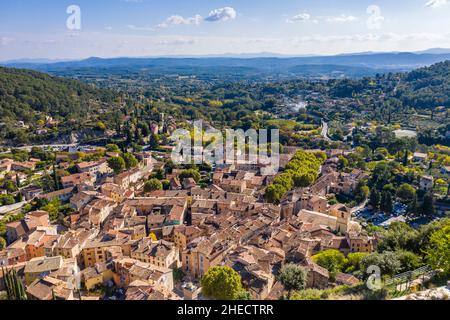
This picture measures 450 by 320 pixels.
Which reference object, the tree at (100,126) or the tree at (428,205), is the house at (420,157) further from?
the tree at (100,126)

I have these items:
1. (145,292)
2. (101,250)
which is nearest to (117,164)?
(101,250)

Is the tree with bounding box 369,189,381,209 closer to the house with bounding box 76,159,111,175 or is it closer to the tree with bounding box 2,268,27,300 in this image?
the tree with bounding box 2,268,27,300

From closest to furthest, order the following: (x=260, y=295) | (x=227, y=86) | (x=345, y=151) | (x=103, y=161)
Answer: (x=260, y=295) < (x=103, y=161) < (x=345, y=151) < (x=227, y=86)

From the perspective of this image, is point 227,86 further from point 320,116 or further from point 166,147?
point 166,147

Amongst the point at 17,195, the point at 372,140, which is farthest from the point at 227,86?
the point at 17,195


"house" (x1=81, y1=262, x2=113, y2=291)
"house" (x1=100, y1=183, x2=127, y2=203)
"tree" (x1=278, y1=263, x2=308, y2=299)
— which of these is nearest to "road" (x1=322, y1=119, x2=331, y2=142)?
"house" (x1=100, y1=183, x2=127, y2=203)

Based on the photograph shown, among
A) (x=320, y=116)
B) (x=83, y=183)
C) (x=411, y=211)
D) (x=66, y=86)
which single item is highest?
(x=66, y=86)

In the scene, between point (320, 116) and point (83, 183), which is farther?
point (320, 116)
